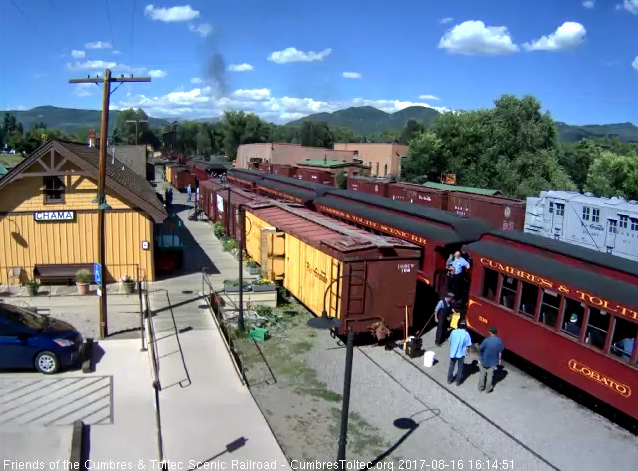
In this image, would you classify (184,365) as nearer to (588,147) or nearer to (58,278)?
(58,278)

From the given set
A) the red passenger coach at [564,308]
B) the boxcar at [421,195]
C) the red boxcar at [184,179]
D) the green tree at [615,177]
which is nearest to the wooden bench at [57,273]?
the red passenger coach at [564,308]

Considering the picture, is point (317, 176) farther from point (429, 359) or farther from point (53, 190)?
point (429, 359)

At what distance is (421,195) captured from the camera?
3180 cm

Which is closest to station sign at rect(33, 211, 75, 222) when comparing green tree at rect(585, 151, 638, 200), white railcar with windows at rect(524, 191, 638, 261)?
white railcar with windows at rect(524, 191, 638, 261)

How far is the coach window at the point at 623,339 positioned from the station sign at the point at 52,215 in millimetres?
17843

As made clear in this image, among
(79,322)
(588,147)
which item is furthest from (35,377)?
(588,147)

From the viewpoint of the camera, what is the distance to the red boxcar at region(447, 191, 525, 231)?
85.3 ft

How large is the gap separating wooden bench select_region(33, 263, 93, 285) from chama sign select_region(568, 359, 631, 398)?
53.0 ft

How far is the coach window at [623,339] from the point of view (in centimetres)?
983

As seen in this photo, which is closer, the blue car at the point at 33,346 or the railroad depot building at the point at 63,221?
the blue car at the point at 33,346

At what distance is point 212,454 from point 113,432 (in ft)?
6.65

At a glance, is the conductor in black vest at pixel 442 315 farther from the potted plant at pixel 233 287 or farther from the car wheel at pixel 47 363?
the car wheel at pixel 47 363

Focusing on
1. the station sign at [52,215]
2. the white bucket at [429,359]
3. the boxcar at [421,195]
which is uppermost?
the boxcar at [421,195]

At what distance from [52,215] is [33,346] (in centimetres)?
910
